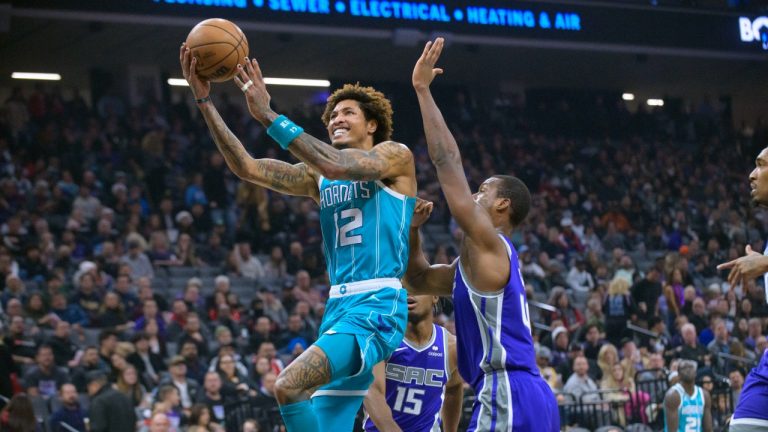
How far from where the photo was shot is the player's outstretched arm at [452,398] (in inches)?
280

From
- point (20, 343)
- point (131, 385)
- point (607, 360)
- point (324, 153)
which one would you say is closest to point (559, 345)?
point (607, 360)

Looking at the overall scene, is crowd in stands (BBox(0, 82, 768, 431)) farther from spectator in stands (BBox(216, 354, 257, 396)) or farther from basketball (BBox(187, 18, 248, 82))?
basketball (BBox(187, 18, 248, 82))

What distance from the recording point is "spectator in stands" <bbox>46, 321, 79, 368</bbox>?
501 inches

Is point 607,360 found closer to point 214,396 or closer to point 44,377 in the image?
point 214,396

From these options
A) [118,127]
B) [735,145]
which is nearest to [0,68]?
[118,127]

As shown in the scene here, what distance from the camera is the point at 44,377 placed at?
481 inches

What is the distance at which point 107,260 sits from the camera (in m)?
15.3

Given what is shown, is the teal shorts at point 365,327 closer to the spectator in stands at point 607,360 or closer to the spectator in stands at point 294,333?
the spectator in stands at point 294,333

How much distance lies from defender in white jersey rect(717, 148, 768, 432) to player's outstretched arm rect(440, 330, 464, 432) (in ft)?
6.27

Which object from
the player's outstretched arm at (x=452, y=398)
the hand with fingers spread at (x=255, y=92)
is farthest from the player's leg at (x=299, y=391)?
the player's outstretched arm at (x=452, y=398)

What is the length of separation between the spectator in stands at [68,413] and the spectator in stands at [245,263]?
560cm

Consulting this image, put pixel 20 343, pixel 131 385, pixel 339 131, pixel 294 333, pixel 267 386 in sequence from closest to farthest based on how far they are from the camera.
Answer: pixel 339 131, pixel 131 385, pixel 267 386, pixel 20 343, pixel 294 333

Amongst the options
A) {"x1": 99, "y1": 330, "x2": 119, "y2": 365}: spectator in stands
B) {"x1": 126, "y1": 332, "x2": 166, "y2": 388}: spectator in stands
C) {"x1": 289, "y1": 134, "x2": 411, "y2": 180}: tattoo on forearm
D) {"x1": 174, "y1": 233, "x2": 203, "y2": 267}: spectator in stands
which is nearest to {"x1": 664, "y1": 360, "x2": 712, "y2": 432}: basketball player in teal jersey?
{"x1": 126, "y1": 332, "x2": 166, "y2": 388}: spectator in stands

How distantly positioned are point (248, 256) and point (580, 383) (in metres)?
5.75
